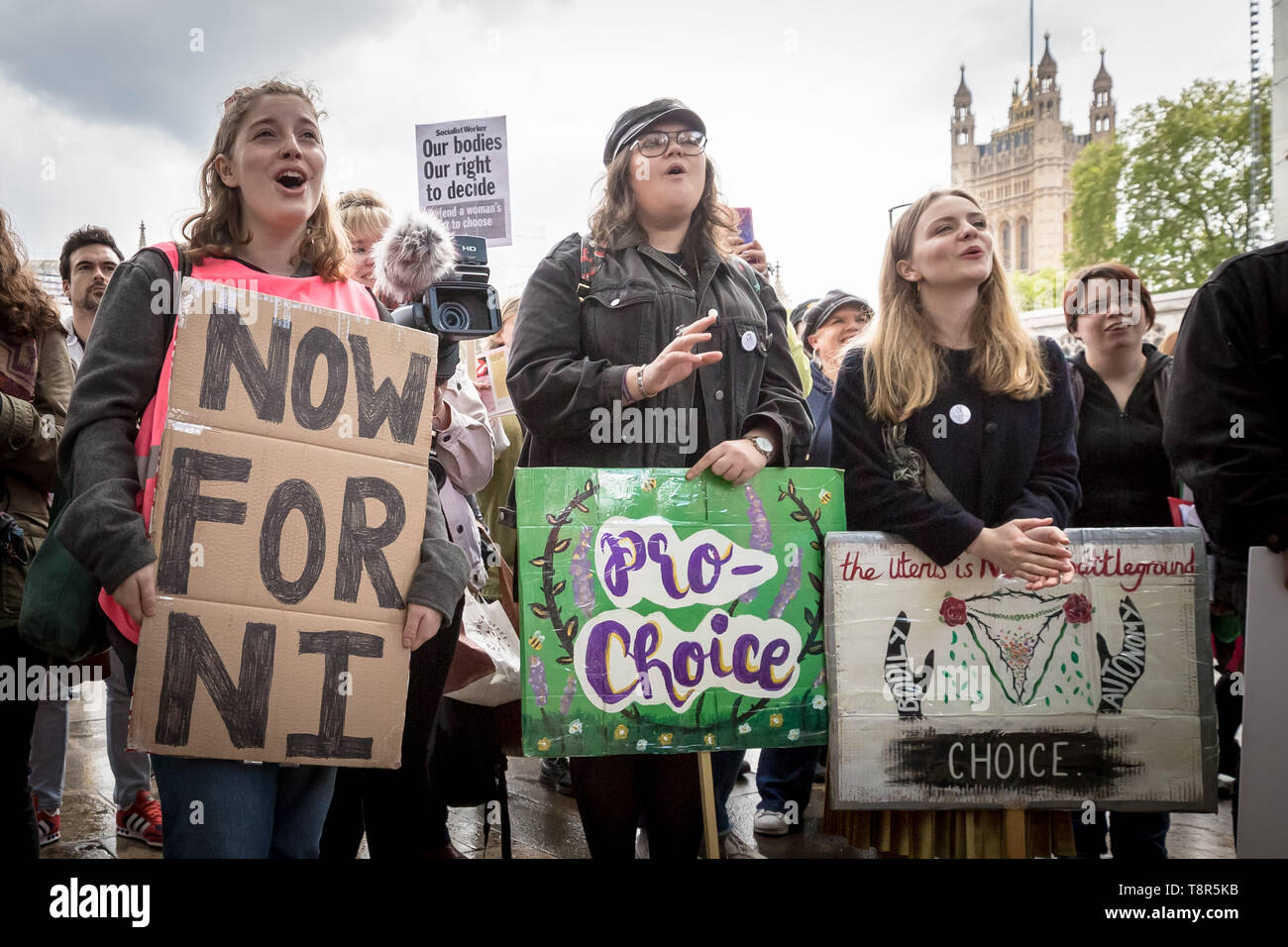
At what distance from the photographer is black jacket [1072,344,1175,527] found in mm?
3600

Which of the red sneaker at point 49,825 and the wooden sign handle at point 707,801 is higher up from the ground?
the wooden sign handle at point 707,801

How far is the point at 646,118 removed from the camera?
2.79m

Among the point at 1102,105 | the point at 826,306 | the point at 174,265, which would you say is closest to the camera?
the point at 174,265

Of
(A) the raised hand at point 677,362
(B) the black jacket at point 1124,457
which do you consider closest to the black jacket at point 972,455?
(A) the raised hand at point 677,362

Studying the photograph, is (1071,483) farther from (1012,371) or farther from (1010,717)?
(1010,717)

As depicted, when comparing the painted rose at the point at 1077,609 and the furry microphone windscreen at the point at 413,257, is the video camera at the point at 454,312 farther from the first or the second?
the painted rose at the point at 1077,609

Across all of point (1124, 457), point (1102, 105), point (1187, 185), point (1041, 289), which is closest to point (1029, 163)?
point (1102, 105)

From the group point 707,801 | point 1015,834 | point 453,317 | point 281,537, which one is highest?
point 453,317

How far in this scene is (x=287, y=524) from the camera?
2039 mm

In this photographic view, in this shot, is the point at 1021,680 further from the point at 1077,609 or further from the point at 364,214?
the point at 364,214

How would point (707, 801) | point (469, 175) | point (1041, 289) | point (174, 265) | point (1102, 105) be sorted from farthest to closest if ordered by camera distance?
point (1102, 105), point (1041, 289), point (469, 175), point (707, 801), point (174, 265)

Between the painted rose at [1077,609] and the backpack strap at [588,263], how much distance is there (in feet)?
5.07

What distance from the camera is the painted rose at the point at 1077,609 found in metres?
2.72

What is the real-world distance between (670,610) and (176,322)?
1350 mm
